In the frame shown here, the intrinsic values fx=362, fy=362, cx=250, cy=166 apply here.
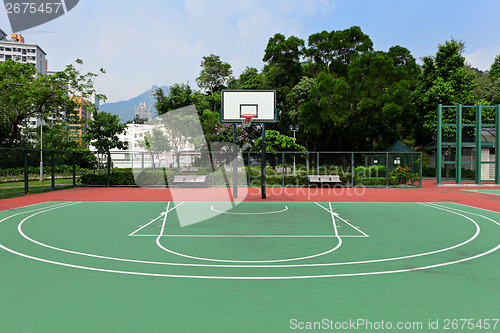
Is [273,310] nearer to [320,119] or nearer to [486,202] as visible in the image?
[486,202]

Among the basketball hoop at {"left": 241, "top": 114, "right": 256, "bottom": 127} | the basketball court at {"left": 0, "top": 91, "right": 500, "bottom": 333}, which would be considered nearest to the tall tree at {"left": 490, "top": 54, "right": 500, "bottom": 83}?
the basketball court at {"left": 0, "top": 91, "right": 500, "bottom": 333}

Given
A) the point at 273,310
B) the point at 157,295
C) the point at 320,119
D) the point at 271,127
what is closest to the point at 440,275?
the point at 273,310

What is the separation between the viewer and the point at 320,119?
38312 mm

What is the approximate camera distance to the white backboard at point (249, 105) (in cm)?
1942

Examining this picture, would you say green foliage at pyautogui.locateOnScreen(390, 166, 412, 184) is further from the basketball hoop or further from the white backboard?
the basketball hoop

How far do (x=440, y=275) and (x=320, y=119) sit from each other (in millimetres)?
32814

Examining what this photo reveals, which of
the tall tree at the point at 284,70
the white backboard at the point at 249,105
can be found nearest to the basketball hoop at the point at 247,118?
the white backboard at the point at 249,105

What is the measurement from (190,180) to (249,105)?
26.6 ft

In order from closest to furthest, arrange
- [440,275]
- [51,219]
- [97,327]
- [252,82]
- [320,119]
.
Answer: [97,327]
[440,275]
[51,219]
[320,119]
[252,82]

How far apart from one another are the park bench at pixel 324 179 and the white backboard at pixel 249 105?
271 inches

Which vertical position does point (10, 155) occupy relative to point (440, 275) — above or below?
above

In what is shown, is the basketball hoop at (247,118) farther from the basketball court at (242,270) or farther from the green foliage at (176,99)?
the green foliage at (176,99)

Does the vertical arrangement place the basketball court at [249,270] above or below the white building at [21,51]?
below

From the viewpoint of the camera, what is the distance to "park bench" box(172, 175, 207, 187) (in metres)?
25.0
